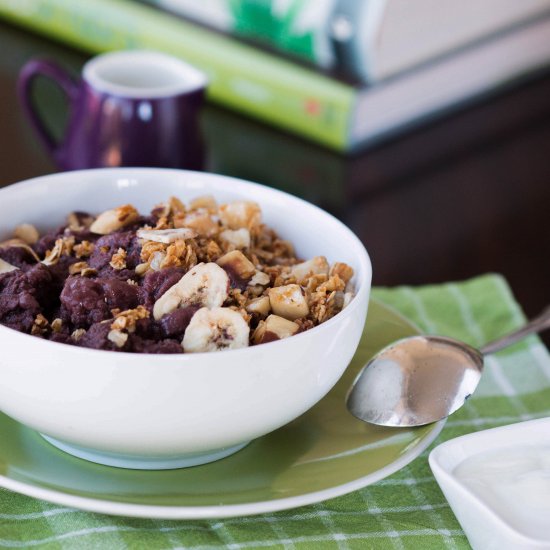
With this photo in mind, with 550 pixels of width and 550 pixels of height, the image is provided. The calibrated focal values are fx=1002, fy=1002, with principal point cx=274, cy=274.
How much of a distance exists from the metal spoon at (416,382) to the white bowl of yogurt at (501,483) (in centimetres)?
7

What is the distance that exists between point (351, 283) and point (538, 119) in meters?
1.03

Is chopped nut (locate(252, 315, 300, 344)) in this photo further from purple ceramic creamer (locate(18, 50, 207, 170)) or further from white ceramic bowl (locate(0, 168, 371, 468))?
purple ceramic creamer (locate(18, 50, 207, 170))

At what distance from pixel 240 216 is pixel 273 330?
19 cm

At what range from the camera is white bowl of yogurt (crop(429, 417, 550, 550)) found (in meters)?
0.68

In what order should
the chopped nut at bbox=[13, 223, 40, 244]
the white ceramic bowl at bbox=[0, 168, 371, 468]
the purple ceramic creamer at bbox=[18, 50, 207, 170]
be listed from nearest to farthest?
the white ceramic bowl at bbox=[0, 168, 371, 468], the chopped nut at bbox=[13, 223, 40, 244], the purple ceramic creamer at bbox=[18, 50, 207, 170]

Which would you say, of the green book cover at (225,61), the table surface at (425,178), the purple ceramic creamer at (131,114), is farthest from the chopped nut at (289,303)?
the green book cover at (225,61)

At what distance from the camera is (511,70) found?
5.95 feet

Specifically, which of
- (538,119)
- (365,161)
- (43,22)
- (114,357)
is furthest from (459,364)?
(43,22)

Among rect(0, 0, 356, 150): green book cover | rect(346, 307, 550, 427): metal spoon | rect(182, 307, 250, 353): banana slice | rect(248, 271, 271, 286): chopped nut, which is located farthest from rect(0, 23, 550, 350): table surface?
rect(182, 307, 250, 353): banana slice

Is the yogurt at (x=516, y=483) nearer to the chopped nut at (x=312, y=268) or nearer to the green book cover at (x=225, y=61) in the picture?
the chopped nut at (x=312, y=268)

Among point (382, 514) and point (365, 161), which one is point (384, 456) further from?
point (365, 161)

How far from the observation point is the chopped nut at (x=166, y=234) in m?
0.83

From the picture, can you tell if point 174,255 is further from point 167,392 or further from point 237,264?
point 167,392

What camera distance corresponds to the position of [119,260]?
2.67ft
